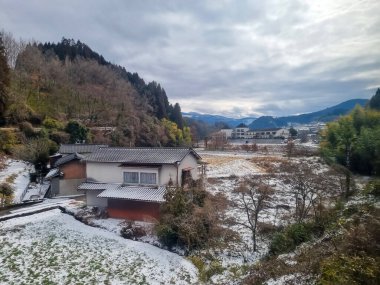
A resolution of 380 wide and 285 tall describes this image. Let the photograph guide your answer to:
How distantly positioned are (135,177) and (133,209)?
9.23 ft

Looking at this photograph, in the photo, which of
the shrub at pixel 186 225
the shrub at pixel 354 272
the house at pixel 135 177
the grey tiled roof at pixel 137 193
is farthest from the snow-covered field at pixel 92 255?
the shrub at pixel 354 272

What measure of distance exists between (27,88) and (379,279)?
61.7 metres

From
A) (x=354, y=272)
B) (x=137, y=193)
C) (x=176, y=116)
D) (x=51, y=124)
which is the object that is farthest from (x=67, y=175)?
(x=176, y=116)

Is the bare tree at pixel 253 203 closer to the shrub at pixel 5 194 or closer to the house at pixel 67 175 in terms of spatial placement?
the house at pixel 67 175

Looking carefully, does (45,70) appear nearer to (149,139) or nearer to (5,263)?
(149,139)

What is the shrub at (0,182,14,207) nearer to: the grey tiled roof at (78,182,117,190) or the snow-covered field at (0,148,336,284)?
the snow-covered field at (0,148,336,284)

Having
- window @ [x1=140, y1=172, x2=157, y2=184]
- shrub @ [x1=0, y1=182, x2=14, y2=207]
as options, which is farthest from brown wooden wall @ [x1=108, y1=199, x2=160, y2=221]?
shrub @ [x1=0, y1=182, x2=14, y2=207]

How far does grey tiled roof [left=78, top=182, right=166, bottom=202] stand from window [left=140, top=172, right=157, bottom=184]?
533 mm

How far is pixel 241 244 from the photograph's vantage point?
1641 cm

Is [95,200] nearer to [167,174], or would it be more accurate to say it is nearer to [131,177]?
[131,177]

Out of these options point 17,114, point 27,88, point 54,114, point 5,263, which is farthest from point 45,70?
point 5,263

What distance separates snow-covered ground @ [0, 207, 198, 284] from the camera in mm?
12945

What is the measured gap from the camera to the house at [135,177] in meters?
20.1

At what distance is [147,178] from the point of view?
2141cm
